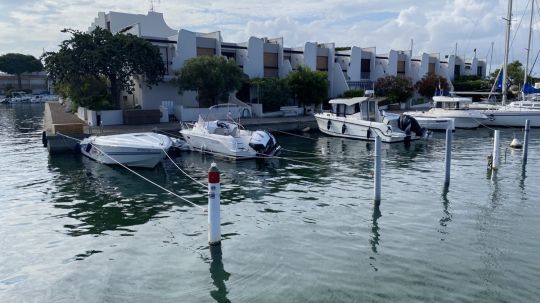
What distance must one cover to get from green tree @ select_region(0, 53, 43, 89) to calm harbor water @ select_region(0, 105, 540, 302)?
4684 inches

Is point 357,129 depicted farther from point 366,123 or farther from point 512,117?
point 512,117

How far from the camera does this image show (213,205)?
10.1 meters

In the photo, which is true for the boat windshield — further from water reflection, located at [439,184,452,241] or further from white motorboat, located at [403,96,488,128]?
water reflection, located at [439,184,452,241]

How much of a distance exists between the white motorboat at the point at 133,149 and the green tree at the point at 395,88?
122 ft

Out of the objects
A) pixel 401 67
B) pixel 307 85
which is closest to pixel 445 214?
pixel 307 85

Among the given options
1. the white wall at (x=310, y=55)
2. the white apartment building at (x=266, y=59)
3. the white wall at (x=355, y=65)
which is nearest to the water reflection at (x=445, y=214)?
the white apartment building at (x=266, y=59)

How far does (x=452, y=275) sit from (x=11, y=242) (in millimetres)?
10586

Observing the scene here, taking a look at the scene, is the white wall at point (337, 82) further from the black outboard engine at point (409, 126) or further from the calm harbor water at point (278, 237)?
the calm harbor water at point (278, 237)

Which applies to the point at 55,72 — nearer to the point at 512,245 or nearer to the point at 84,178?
the point at 84,178

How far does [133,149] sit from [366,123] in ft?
54.7

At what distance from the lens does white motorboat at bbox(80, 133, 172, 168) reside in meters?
21.1

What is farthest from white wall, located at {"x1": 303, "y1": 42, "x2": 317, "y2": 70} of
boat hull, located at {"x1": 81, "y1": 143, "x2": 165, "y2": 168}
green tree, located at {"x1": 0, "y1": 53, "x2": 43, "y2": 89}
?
green tree, located at {"x1": 0, "y1": 53, "x2": 43, "y2": 89}

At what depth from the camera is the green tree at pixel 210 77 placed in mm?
36594

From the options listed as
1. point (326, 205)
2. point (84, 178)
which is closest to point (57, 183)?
point (84, 178)
